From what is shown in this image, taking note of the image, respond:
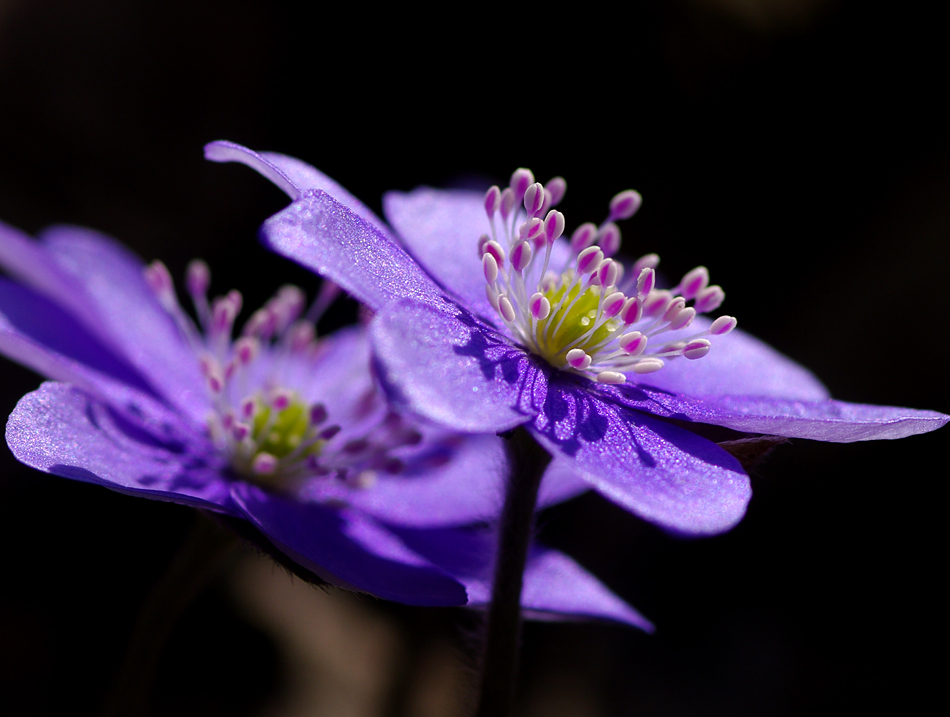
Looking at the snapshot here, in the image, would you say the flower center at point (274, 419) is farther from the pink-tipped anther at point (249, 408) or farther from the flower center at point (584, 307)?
the flower center at point (584, 307)

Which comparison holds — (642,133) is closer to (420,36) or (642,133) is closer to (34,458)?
(420,36)

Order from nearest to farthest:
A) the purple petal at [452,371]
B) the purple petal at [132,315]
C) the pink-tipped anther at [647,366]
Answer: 1. the purple petal at [452,371]
2. the pink-tipped anther at [647,366]
3. the purple petal at [132,315]

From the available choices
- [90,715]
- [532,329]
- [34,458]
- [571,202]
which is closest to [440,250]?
[532,329]

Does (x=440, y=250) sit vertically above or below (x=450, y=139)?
below

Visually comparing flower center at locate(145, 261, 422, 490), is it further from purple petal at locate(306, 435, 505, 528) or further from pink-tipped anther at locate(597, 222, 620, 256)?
pink-tipped anther at locate(597, 222, 620, 256)

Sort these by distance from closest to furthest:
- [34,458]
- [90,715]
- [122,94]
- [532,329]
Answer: [34,458] < [532,329] < [90,715] < [122,94]

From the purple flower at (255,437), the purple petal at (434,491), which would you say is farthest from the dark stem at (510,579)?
the purple petal at (434,491)
